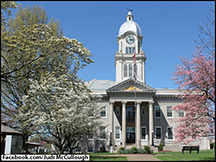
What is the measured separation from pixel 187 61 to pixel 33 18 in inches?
787

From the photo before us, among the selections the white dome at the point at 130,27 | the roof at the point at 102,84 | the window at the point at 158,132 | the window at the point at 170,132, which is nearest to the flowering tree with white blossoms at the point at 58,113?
the window at the point at 158,132

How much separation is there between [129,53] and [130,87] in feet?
42.8

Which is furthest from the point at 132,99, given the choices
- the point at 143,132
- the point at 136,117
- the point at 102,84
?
the point at 102,84

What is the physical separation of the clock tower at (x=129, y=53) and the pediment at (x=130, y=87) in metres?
8.52

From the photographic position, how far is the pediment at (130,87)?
41706 mm

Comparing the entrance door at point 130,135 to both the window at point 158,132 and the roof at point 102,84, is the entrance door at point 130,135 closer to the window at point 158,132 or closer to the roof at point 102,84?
the window at point 158,132

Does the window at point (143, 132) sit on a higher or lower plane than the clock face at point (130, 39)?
lower

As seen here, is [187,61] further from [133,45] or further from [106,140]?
[133,45]

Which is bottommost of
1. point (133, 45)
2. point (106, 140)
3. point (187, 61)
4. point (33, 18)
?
point (106, 140)

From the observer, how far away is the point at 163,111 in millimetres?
44375

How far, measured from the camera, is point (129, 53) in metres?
53.3

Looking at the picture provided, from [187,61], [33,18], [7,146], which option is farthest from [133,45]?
[7,146]

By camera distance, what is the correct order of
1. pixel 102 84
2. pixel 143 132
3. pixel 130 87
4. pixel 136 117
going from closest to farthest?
pixel 136 117 → pixel 130 87 → pixel 143 132 → pixel 102 84

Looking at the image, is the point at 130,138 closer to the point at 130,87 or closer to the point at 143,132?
the point at 143,132
